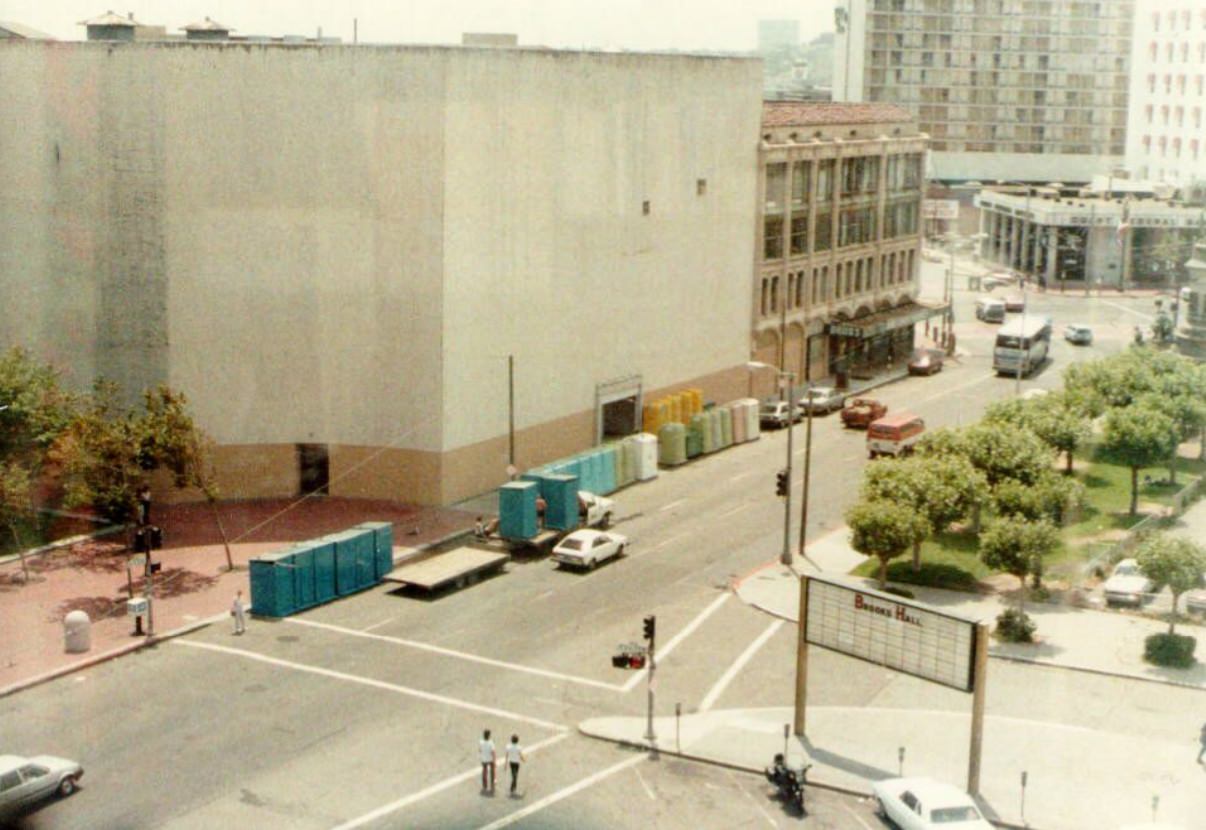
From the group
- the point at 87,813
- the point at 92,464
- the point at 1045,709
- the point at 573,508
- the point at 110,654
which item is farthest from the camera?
the point at 573,508

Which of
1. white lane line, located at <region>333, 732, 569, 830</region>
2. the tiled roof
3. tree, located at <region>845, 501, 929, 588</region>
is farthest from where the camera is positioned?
the tiled roof

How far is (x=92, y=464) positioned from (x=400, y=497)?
1094 centimetres

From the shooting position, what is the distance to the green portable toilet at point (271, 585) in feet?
127

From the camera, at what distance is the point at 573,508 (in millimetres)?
46531

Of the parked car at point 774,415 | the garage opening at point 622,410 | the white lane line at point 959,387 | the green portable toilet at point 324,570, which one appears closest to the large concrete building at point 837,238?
the parked car at point 774,415

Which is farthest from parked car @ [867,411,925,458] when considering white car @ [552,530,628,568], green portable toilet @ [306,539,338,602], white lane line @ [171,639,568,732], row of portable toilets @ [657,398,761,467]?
white lane line @ [171,639,568,732]

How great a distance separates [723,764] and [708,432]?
29394 mm

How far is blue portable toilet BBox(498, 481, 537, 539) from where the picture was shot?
4459 centimetres

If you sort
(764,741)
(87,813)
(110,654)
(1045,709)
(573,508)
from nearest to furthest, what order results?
(87,813) < (764,741) < (1045,709) < (110,654) < (573,508)

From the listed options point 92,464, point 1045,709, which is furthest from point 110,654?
point 1045,709

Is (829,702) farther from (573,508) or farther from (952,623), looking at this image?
(573,508)

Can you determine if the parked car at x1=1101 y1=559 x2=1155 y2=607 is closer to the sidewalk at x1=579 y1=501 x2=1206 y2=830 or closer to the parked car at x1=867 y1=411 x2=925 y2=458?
the sidewalk at x1=579 y1=501 x2=1206 y2=830

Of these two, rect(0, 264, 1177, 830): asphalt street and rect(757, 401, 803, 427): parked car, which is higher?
rect(757, 401, 803, 427): parked car

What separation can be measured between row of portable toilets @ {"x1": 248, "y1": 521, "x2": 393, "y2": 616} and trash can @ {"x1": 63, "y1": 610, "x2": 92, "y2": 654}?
4.49m
